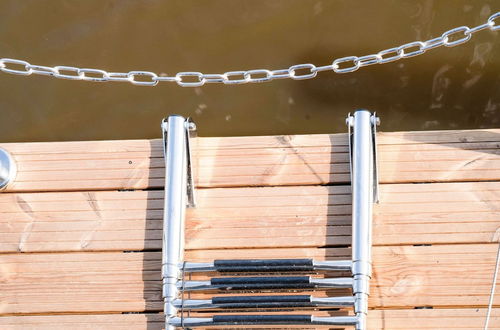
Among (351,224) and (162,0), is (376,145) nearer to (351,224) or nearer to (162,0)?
(351,224)

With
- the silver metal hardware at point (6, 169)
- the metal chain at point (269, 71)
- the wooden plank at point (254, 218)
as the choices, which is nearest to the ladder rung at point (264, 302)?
the wooden plank at point (254, 218)

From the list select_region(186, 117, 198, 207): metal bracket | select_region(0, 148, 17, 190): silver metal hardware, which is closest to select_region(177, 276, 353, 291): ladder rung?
select_region(186, 117, 198, 207): metal bracket

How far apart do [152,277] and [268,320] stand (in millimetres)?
507

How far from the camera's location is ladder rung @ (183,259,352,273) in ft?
8.05

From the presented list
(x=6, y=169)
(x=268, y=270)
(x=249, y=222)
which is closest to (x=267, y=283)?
(x=268, y=270)

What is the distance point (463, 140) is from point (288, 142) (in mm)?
723

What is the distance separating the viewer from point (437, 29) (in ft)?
11.9

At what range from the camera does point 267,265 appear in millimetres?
2480

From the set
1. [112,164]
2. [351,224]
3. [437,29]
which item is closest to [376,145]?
[351,224]

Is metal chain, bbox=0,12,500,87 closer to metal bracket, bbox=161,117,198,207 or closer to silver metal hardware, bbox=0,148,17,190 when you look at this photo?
metal bracket, bbox=161,117,198,207

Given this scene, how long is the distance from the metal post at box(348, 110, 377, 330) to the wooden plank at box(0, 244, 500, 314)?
111 mm

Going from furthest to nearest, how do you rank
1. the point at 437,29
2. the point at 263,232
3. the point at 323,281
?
the point at 437,29
the point at 263,232
the point at 323,281

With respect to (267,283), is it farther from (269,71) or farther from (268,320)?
(269,71)

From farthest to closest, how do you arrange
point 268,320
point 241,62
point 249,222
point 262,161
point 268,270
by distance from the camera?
1. point 241,62
2. point 262,161
3. point 249,222
4. point 268,270
5. point 268,320
